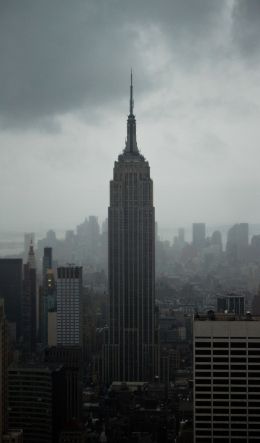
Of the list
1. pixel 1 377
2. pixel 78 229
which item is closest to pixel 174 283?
pixel 78 229

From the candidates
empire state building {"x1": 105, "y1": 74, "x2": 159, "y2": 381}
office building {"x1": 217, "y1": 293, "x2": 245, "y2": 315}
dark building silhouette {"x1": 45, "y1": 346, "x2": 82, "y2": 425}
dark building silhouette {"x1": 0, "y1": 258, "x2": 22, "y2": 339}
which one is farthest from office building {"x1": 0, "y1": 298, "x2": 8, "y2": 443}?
empire state building {"x1": 105, "y1": 74, "x2": 159, "y2": 381}

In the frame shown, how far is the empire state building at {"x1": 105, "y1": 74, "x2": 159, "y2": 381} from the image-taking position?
13.6 m

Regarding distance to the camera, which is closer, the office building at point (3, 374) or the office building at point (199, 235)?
the office building at point (3, 374)

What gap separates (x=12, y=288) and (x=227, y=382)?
6.12 m

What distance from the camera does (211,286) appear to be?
1035 centimetres

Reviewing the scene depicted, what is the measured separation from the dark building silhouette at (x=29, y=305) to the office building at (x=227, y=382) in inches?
174

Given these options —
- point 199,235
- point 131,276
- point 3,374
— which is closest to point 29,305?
point 199,235

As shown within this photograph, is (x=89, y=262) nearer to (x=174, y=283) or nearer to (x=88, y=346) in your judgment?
(x=174, y=283)

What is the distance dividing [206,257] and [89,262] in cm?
194

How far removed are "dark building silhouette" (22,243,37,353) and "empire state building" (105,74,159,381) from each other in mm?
1975

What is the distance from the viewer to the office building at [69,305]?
1157 cm

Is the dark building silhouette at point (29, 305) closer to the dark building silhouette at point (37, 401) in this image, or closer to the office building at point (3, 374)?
the dark building silhouette at point (37, 401)

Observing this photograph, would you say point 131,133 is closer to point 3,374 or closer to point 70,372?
point 70,372

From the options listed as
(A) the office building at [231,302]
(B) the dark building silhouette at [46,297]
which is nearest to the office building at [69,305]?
(B) the dark building silhouette at [46,297]
